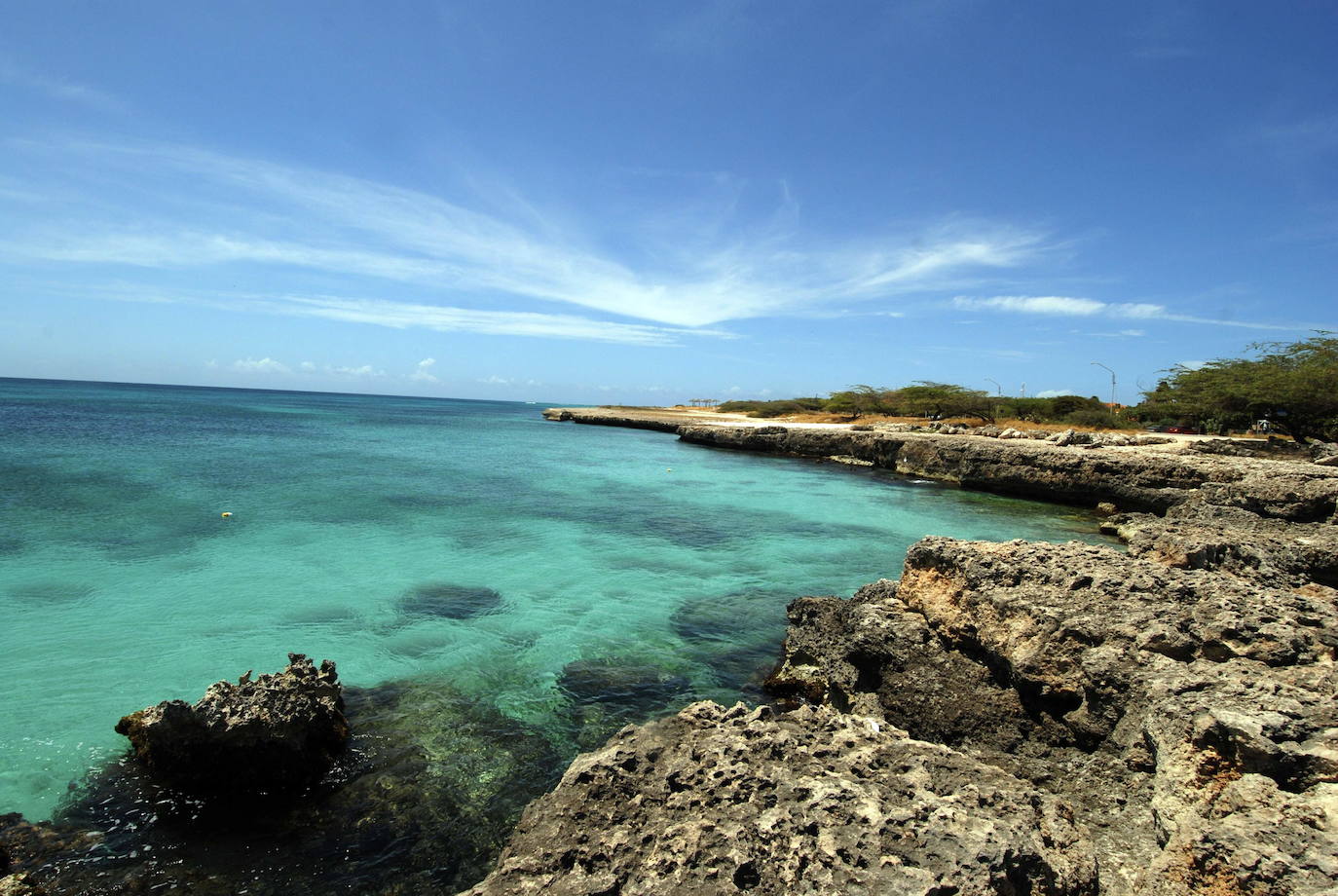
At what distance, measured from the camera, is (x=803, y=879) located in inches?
106

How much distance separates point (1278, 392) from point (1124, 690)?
115ft

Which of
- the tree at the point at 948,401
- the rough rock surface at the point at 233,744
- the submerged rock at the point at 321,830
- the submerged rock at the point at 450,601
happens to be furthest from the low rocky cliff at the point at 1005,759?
the tree at the point at 948,401

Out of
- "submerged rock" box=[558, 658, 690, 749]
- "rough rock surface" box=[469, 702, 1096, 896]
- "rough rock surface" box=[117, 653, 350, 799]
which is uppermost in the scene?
"rough rock surface" box=[469, 702, 1096, 896]

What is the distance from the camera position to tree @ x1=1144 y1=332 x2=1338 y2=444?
93.4 ft

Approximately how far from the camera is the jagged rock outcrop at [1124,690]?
2947 mm

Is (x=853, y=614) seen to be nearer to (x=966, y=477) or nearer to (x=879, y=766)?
(x=879, y=766)

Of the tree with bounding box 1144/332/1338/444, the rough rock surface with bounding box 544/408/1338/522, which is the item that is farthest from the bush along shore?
the tree with bounding box 1144/332/1338/444

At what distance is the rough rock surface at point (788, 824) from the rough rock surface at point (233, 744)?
303 centimetres

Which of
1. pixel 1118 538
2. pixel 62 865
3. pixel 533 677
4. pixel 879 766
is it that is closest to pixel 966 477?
pixel 1118 538

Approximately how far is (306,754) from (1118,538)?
19400 mm

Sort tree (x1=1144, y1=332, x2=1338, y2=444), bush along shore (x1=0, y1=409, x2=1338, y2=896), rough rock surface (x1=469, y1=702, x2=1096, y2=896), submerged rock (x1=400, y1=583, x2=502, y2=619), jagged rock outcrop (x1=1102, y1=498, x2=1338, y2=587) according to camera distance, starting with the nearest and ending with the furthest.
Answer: rough rock surface (x1=469, y1=702, x2=1096, y2=896) < bush along shore (x1=0, y1=409, x2=1338, y2=896) < jagged rock outcrop (x1=1102, y1=498, x2=1338, y2=587) < submerged rock (x1=400, y1=583, x2=502, y2=619) < tree (x1=1144, y1=332, x2=1338, y2=444)

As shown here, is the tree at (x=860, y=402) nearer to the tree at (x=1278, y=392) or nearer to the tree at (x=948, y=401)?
the tree at (x=948, y=401)

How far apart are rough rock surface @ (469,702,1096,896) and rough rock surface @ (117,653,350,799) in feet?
9.94

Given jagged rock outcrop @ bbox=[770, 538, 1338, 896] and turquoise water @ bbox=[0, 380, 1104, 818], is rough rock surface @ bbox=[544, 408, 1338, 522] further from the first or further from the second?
jagged rock outcrop @ bbox=[770, 538, 1338, 896]
